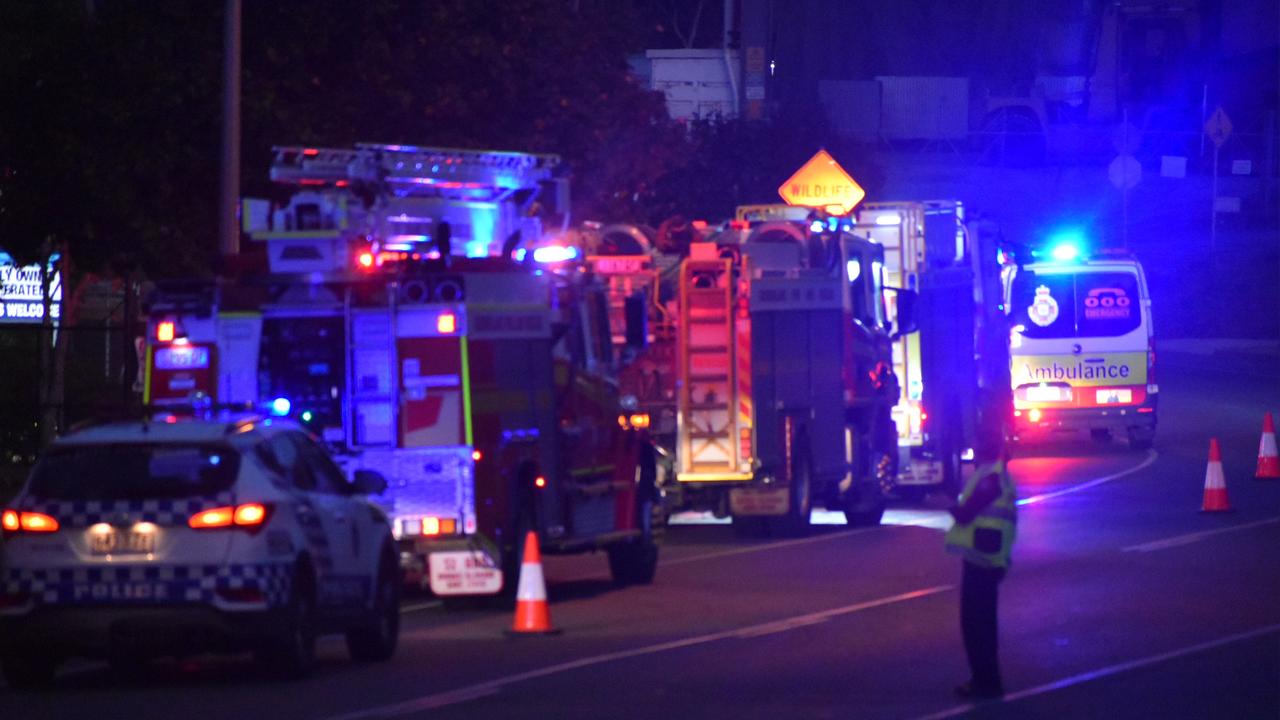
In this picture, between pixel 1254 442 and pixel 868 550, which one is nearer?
pixel 868 550

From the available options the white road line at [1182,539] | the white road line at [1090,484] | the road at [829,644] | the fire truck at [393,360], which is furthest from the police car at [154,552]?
the white road line at [1090,484]

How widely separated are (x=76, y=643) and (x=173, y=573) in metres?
0.66

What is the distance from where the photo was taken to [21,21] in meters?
24.2

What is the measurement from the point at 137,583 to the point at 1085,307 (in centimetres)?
2379

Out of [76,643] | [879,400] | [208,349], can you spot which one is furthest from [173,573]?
[879,400]

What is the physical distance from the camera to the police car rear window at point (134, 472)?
1241cm

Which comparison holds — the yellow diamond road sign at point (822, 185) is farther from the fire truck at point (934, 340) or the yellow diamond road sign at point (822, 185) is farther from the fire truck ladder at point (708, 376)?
the fire truck ladder at point (708, 376)

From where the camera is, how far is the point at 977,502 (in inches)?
483

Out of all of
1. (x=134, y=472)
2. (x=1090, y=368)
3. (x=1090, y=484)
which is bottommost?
(x=1090, y=484)

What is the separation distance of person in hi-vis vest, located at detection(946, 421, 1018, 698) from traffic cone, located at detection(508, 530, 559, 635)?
3.80m

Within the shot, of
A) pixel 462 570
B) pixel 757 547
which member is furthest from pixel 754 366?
pixel 462 570

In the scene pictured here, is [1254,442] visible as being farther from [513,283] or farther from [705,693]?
[705,693]

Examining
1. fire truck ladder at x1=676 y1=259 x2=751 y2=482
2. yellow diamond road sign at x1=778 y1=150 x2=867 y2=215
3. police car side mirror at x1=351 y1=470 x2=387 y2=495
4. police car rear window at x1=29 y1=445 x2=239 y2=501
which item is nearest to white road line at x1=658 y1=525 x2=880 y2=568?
fire truck ladder at x1=676 y1=259 x2=751 y2=482

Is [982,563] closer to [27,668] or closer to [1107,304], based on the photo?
[27,668]
